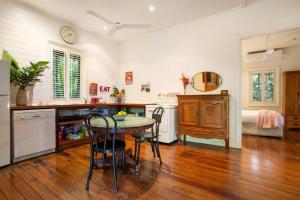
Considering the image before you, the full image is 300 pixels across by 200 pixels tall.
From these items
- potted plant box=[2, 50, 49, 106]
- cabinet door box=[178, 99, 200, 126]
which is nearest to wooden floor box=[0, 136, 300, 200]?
cabinet door box=[178, 99, 200, 126]

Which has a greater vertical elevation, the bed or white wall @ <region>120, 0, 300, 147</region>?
white wall @ <region>120, 0, 300, 147</region>

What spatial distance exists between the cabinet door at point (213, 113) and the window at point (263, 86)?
3868mm

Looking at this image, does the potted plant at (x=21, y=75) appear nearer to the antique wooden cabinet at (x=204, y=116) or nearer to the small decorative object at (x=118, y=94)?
the small decorative object at (x=118, y=94)

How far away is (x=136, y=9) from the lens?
3.66 meters

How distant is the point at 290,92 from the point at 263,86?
1345mm

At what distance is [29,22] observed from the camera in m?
3.51

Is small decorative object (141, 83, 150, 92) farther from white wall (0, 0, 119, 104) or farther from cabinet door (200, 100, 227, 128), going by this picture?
cabinet door (200, 100, 227, 128)

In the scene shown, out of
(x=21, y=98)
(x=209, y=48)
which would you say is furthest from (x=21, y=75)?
(x=209, y=48)

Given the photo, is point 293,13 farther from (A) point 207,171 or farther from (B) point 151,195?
(B) point 151,195

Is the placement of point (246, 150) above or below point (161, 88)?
below

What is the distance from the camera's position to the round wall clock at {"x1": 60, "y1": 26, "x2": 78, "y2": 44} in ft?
13.5

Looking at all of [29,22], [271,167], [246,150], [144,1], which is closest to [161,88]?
[144,1]

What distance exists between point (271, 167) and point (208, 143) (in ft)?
4.89

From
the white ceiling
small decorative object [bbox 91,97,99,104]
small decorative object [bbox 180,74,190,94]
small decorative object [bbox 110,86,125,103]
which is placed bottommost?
small decorative object [bbox 91,97,99,104]
